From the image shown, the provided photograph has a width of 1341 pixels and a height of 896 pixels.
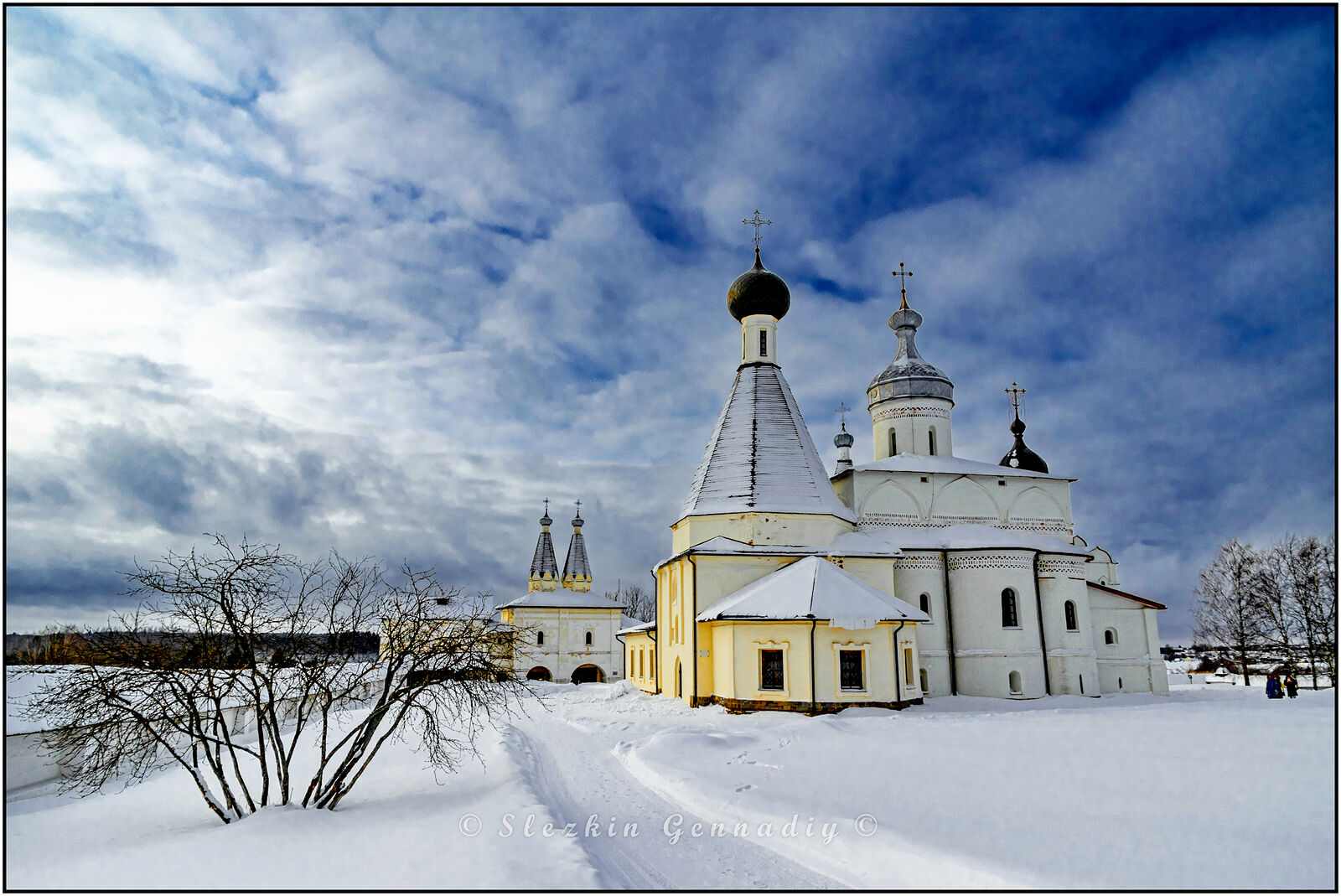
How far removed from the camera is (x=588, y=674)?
4694cm

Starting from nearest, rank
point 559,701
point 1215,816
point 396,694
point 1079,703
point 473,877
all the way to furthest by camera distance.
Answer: point 473,877 < point 1215,816 < point 396,694 < point 1079,703 < point 559,701

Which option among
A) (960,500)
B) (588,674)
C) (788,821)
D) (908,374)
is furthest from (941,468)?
(588,674)

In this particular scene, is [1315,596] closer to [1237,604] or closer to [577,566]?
[1237,604]

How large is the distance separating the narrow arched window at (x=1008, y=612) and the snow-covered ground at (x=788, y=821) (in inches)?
432

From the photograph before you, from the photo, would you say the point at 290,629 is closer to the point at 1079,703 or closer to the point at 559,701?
the point at 559,701

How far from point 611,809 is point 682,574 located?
47.7ft

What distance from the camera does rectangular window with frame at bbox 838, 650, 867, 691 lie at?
20031mm

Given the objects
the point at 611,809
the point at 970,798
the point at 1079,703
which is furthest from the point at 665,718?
the point at 1079,703

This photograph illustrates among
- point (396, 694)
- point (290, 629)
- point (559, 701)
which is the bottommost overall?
point (559, 701)

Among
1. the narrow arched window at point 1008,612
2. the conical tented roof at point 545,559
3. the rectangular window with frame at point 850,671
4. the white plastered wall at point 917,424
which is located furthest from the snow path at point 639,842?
the conical tented roof at point 545,559

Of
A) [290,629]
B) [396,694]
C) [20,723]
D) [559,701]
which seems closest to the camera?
[396,694]

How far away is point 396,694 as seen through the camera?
860 centimetres

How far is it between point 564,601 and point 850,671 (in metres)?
28.8

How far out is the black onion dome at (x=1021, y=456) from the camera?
36.1 m
